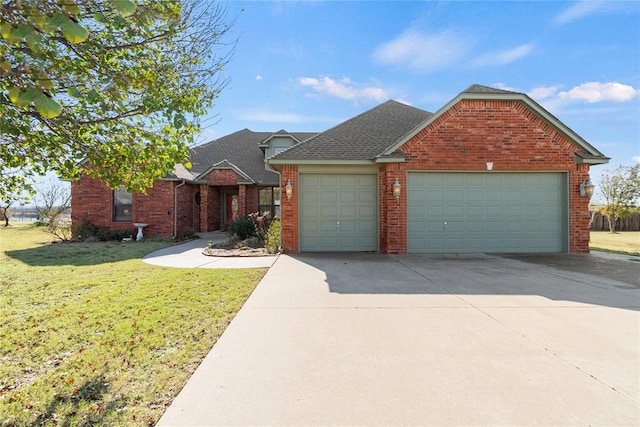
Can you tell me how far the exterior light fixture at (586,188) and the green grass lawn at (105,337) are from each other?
430 inches

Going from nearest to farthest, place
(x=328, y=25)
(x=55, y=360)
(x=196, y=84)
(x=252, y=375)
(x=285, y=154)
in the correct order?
(x=252, y=375)
(x=55, y=360)
(x=196, y=84)
(x=328, y=25)
(x=285, y=154)

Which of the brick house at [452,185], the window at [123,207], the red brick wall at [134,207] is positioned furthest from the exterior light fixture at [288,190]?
the window at [123,207]

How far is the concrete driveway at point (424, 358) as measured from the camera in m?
2.49

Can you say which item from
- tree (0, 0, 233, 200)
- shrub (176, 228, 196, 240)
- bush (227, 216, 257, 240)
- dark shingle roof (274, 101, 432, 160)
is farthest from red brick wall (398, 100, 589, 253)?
shrub (176, 228, 196, 240)

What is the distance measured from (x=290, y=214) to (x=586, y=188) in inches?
395

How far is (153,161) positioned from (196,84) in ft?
4.58

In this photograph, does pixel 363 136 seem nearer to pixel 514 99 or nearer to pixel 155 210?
pixel 514 99

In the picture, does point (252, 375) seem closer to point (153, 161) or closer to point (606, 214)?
point (153, 161)

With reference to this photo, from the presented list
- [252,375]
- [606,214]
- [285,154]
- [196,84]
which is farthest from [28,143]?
[606,214]

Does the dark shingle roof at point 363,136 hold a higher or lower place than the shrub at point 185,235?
higher

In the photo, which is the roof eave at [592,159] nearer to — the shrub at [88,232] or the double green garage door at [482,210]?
the double green garage door at [482,210]

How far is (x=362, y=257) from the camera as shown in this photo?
32.3 feet

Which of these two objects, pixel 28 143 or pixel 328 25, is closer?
pixel 28 143

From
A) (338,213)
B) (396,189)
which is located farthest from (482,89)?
(338,213)
